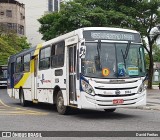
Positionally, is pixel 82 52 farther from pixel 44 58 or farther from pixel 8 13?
pixel 8 13

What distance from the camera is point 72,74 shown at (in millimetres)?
14805

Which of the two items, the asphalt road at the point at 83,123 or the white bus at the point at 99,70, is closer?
the asphalt road at the point at 83,123

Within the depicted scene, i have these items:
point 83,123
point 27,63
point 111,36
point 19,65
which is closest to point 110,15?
point 19,65

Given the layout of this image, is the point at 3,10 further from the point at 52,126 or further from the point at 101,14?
the point at 52,126

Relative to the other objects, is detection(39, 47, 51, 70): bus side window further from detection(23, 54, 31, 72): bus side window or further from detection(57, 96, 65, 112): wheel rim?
detection(23, 54, 31, 72): bus side window

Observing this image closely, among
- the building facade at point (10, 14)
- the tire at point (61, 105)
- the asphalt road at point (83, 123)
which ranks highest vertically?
the building facade at point (10, 14)

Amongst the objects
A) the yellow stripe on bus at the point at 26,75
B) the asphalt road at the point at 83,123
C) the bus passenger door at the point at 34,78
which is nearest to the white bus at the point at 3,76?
the yellow stripe on bus at the point at 26,75

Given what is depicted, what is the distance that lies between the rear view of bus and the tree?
17.2 meters

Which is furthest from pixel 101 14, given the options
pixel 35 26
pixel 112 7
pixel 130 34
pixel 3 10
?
pixel 35 26

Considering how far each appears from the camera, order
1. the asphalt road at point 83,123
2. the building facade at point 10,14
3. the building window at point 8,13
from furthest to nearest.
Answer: the building window at point 8,13, the building facade at point 10,14, the asphalt road at point 83,123

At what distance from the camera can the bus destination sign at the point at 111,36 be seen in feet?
46.9

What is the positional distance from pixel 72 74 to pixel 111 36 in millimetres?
1934

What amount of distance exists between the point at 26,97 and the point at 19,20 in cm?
7261

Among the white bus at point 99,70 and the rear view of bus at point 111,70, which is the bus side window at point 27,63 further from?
the rear view of bus at point 111,70
